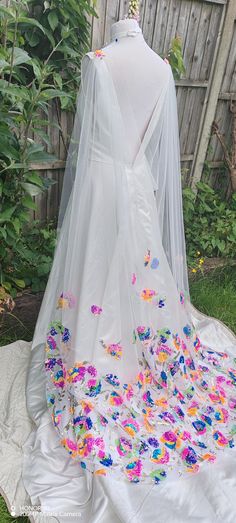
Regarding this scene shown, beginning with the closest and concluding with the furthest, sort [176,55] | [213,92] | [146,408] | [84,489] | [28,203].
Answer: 1. [84,489]
2. [146,408]
3. [28,203]
4. [176,55]
5. [213,92]

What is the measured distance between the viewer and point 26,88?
5.47 feet

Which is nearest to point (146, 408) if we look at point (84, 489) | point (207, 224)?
point (84, 489)

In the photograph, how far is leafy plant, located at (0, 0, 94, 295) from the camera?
155 centimetres

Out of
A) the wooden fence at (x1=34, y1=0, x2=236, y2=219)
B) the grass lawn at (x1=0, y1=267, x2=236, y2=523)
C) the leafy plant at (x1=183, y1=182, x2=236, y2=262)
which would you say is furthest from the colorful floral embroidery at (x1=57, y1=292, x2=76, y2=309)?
the leafy plant at (x1=183, y1=182, x2=236, y2=262)

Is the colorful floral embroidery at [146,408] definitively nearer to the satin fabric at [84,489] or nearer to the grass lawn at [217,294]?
the satin fabric at [84,489]

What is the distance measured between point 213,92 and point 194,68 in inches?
9.3

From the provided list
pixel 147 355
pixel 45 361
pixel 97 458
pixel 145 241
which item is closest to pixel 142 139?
pixel 145 241

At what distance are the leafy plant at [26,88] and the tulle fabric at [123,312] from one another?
236mm

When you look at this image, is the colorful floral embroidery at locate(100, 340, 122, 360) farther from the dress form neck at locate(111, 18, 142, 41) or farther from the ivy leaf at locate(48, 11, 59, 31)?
the ivy leaf at locate(48, 11, 59, 31)

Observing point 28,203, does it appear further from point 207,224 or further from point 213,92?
point 213,92

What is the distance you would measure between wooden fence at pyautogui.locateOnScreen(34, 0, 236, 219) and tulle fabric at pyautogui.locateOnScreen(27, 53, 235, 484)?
2.71ft

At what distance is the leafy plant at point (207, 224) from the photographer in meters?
2.81

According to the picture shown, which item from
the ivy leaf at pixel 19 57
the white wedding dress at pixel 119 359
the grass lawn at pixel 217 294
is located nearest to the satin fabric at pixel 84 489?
the white wedding dress at pixel 119 359

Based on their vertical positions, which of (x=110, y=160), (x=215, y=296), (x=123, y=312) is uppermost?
(x=110, y=160)
